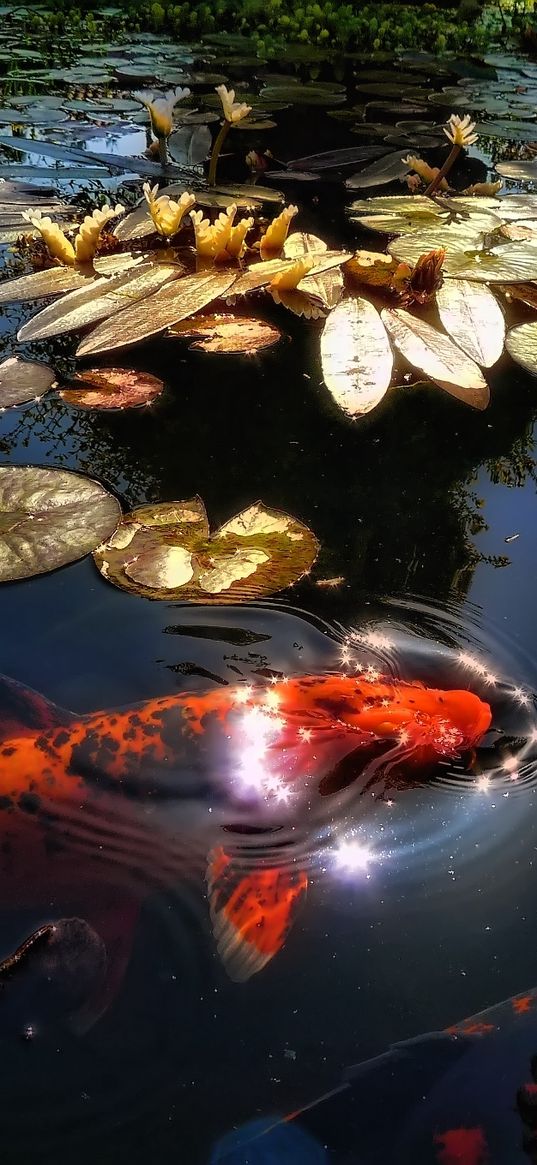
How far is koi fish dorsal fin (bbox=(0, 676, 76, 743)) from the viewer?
3.92 feet

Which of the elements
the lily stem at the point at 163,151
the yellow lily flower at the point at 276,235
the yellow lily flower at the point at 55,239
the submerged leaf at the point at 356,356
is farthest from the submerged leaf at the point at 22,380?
the lily stem at the point at 163,151

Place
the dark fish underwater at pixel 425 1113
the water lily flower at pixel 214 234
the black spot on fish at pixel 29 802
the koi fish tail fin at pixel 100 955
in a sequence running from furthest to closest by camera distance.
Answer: the water lily flower at pixel 214 234 → the black spot on fish at pixel 29 802 → the koi fish tail fin at pixel 100 955 → the dark fish underwater at pixel 425 1113

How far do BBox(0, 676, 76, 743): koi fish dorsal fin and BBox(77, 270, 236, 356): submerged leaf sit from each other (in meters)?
1.13

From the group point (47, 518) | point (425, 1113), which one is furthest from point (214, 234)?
point (425, 1113)

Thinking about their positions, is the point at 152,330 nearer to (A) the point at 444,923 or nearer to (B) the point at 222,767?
(B) the point at 222,767

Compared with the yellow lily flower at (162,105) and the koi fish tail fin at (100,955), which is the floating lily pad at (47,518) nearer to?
the koi fish tail fin at (100,955)

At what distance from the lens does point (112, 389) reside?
1.95 metres

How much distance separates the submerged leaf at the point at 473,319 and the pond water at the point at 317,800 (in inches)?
3.8

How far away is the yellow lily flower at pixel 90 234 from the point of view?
237 centimetres

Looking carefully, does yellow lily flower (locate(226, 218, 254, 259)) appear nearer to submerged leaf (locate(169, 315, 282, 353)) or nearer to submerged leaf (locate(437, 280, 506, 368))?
submerged leaf (locate(169, 315, 282, 353))

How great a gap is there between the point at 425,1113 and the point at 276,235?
2.42 m

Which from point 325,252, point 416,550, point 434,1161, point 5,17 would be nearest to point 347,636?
point 416,550

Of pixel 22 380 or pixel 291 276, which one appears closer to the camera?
pixel 22 380

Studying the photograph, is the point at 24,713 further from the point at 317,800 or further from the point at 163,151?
the point at 163,151
